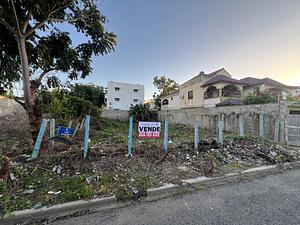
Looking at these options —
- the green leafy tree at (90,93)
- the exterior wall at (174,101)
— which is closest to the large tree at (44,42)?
the green leafy tree at (90,93)

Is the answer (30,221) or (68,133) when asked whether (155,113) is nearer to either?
(68,133)

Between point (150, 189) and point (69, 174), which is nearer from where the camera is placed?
point (150, 189)

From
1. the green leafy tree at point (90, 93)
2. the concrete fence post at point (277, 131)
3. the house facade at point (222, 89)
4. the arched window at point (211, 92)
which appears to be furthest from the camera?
the arched window at point (211, 92)

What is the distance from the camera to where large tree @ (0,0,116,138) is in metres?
4.43

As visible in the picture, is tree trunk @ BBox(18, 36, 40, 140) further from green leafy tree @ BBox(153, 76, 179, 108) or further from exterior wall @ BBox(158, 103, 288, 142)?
green leafy tree @ BBox(153, 76, 179, 108)

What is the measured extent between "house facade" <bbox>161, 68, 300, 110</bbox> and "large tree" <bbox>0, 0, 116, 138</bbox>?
46.7 ft

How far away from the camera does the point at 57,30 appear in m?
6.32

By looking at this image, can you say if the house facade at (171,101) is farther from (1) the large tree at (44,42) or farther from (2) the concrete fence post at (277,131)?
(1) the large tree at (44,42)

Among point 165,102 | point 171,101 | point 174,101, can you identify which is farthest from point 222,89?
point 165,102

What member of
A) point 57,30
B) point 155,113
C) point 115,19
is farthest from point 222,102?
point 57,30

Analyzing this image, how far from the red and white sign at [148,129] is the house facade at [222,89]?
14175 millimetres

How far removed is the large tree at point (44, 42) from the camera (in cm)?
443

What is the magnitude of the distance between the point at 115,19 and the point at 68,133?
5.76m

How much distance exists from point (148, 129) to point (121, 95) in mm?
28209
